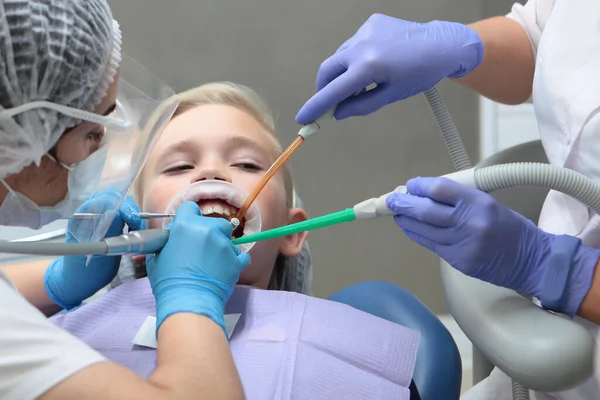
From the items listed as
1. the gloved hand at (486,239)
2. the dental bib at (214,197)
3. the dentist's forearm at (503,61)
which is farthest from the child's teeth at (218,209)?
the dentist's forearm at (503,61)

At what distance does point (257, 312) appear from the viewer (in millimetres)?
1412

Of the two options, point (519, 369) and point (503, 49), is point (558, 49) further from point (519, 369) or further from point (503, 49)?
point (519, 369)

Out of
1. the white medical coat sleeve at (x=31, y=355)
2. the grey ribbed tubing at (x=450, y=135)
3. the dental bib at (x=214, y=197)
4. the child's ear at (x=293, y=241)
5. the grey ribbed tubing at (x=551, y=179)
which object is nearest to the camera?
the white medical coat sleeve at (x=31, y=355)

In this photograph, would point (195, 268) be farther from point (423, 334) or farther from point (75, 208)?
point (423, 334)

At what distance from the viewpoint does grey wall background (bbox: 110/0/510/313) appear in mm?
2590

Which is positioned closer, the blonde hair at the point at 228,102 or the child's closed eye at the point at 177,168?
the child's closed eye at the point at 177,168

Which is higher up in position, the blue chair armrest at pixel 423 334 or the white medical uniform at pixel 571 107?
the white medical uniform at pixel 571 107

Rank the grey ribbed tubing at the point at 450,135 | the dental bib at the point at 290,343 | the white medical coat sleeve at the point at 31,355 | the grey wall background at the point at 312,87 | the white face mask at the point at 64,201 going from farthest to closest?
the grey wall background at the point at 312,87 → the grey ribbed tubing at the point at 450,135 → the dental bib at the point at 290,343 → the white face mask at the point at 64,201 → the white medical coat sleeve at the point at 31,355

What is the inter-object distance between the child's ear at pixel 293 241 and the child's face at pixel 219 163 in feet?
0.05

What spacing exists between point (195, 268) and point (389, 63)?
Answer: 0.62 metres

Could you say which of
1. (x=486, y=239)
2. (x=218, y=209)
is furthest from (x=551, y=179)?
(x=218, y=209)

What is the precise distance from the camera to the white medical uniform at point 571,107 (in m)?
1.30

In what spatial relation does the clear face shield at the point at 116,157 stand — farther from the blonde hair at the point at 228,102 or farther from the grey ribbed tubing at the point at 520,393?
the grey ribbed tubing at the point at 520,393

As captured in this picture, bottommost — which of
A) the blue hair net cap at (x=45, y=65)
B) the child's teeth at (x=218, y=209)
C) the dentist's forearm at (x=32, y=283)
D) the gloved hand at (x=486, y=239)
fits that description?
the dentist's forearm at (x=32, y=283)
